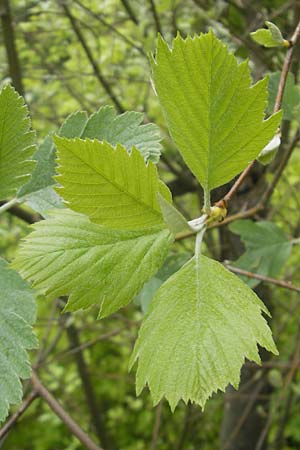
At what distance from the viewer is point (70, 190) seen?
0.43 metres

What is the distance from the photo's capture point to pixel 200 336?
417 mm

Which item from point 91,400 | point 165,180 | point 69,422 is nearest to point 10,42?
point 165,180

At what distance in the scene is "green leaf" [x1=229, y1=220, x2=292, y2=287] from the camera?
961 mm

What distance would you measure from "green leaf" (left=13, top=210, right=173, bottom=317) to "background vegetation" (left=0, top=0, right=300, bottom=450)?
283 millimetres

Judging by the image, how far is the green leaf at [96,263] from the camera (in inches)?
17.8

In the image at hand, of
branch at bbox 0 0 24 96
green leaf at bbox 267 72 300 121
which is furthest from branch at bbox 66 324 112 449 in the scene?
green leaf at bbox 267 72 300 121

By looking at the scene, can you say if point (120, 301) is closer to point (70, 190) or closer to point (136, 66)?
point (70, 190)

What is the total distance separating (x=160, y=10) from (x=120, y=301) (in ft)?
5.31

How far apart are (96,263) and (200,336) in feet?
0.31

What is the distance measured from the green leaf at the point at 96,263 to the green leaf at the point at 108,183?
2 cm

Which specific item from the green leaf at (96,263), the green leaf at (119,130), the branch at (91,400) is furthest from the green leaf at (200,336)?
the branch at (91,400)

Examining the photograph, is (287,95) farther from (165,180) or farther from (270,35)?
(165,180)

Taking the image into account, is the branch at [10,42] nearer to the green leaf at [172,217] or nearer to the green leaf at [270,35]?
the green leaf at [270,35]

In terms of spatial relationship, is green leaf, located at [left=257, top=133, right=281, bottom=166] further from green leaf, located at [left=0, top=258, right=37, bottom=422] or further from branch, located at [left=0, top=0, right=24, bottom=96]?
branch, located at [left=0, top=0, right=24, bottom=96]
